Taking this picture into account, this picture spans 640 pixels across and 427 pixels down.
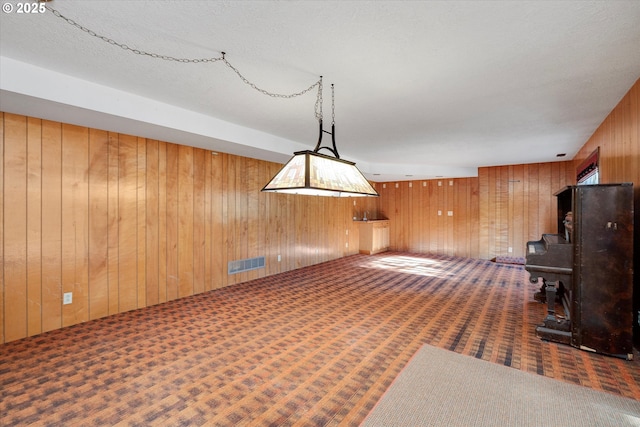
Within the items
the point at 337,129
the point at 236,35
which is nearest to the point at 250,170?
the point at 337,129

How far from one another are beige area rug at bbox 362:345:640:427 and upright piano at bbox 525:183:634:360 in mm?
793

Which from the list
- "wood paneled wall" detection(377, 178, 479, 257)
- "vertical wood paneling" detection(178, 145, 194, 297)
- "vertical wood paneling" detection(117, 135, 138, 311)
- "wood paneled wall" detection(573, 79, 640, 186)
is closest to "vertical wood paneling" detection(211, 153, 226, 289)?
"vertical wood paneling" detection(178, 145, 194, 297)

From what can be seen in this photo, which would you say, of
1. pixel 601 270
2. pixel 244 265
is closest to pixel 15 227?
pixel 244 265

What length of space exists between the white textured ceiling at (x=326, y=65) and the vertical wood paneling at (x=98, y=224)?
1.11 ft

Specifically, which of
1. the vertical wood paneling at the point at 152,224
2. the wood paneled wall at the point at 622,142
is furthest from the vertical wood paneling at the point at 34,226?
the wood paneled wall at the point at 622,142

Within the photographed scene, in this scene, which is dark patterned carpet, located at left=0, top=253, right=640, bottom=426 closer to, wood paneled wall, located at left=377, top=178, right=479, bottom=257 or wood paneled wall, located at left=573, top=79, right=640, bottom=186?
wood paneled wall, located at left=573, top=79, right=640, bottom=186

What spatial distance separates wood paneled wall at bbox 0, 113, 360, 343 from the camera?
299cm

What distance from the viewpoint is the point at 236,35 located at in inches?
76.1

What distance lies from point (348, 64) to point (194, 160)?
3118 millimetres

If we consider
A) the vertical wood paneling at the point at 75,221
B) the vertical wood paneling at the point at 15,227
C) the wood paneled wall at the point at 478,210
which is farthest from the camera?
the wood paneled wall at the point at 478,210

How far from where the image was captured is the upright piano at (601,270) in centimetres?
254

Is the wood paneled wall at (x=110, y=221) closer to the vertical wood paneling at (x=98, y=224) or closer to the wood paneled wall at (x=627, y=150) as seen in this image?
the vertical wood paneling at (x=98, y=224)

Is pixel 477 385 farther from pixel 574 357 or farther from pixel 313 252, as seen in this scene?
pixel 313 252

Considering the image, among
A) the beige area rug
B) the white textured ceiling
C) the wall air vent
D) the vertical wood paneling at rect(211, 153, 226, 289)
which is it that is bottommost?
the beige area rug
